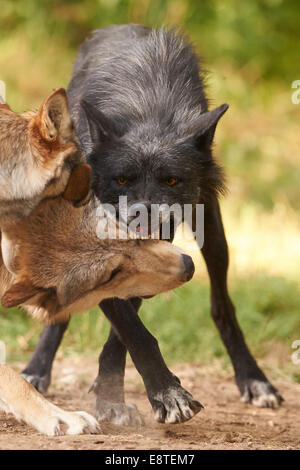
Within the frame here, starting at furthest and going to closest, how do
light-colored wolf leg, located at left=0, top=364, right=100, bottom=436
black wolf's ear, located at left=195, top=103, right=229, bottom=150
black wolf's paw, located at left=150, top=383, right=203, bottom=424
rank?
black wolf's ear, located at left=195, top=103, right=229, bottom=150
black wolf's paw, located at left=150, top=383, right=203, bottom=424
light-colored wolf leg, located at left=0, top=364, right=100, bottom=436

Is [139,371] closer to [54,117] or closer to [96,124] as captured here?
[96,124]

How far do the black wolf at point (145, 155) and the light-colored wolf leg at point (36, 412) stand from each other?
584 millimetres

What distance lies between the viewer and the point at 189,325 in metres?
6.20

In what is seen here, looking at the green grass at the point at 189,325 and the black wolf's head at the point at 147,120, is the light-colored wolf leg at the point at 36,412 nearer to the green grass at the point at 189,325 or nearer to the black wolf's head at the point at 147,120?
the black wolf's head at the point at 147,120

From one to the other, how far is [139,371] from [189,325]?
2202mm

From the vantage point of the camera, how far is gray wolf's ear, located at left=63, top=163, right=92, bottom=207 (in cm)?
343

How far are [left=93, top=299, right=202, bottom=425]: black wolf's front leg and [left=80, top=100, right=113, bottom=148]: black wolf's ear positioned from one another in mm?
945

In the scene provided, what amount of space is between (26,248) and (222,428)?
1716 mm

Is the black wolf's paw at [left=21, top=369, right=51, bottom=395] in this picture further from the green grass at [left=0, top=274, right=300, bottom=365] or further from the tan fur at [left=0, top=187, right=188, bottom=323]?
the tan fur at [left=0, top=187, right=188, bottom=323]

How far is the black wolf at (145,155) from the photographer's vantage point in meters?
4.00

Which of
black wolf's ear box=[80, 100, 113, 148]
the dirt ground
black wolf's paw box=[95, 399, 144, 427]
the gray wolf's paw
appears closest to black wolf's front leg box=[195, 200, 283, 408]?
the dirt ground

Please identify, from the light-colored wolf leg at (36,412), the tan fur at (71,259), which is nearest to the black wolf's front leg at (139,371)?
the light-colored wolf leg at (36,412)

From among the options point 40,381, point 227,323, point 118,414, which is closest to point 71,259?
point 118,414
